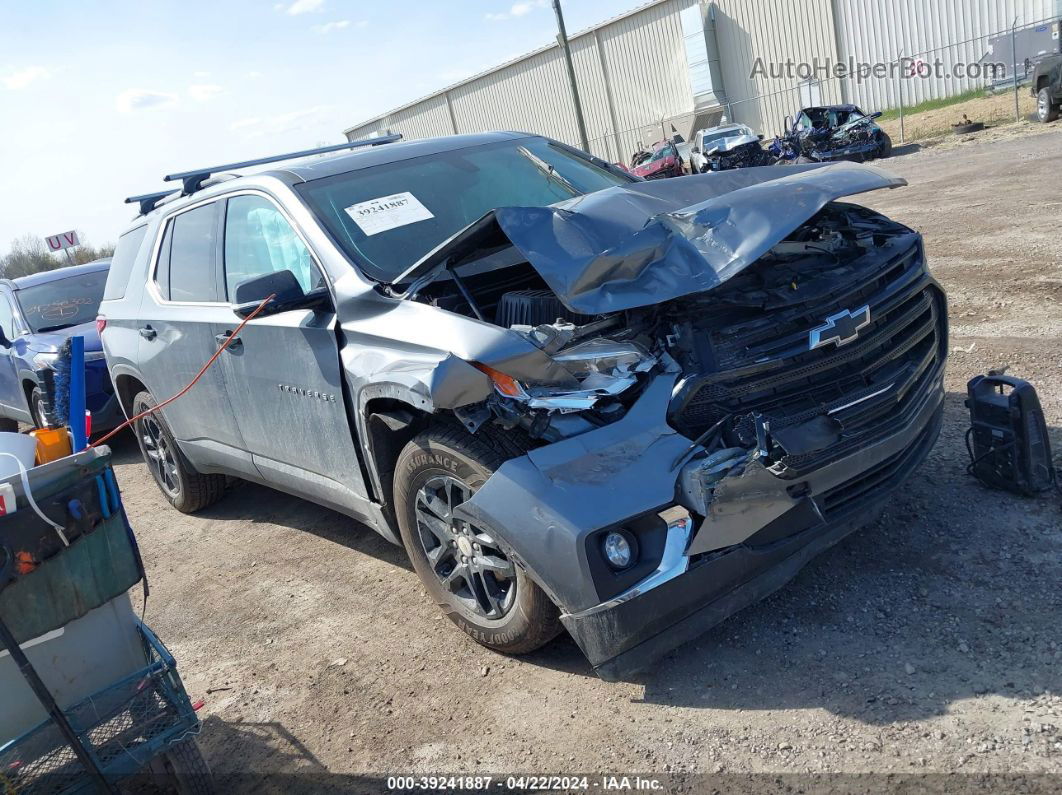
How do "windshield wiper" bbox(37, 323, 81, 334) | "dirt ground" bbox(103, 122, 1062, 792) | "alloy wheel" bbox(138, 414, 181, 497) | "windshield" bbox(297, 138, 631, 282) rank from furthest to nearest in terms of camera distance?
"windshield wiper" bbox(37, 323, 81, 334) → "alloy wheel" bbox(138, 414, 181, 497) → "windshield" bbox(297, 138, 631, 282) → "dirt ground" bbox(103, 122, 1062, 792)

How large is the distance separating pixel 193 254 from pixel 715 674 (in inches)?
142

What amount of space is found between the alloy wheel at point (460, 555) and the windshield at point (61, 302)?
6.77 meters

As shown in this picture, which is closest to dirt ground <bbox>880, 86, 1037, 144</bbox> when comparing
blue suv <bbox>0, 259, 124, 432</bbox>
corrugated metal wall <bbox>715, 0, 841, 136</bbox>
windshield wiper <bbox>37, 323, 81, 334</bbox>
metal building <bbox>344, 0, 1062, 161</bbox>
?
metal building <bbox>344, 0, 1062, 161</bbox>

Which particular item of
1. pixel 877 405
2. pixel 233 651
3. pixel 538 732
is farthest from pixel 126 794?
pixel 877 405

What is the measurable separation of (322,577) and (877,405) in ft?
9.37

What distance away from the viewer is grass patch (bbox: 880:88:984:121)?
26223 mm

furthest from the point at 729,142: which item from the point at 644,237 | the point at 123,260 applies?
the point at 644,237

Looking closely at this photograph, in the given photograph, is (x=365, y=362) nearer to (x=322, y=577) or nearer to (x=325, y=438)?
(x=325, y=438)

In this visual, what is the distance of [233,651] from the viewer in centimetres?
400

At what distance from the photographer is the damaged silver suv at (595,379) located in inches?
109

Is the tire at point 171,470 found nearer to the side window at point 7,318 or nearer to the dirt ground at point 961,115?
the side window at point 7,318

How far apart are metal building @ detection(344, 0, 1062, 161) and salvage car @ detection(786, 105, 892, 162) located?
5575 mm

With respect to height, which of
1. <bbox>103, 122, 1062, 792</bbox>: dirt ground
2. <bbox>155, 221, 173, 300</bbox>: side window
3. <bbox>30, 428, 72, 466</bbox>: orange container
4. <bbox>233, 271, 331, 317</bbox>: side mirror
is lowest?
<bbox>103, 122, 1062, 792</bbox>: dirt ground

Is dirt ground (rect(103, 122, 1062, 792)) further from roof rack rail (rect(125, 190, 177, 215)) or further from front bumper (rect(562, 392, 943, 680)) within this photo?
roof rack rail (rect(125, 190, 177, 215))
